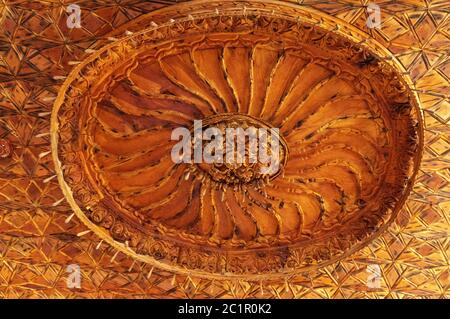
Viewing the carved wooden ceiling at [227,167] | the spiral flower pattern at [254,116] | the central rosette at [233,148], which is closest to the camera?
the carved wooden ceiling at [227,167]

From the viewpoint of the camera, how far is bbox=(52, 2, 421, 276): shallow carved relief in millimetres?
5449

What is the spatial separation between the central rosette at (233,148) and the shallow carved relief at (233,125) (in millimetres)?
32

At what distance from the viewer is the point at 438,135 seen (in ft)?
19.8

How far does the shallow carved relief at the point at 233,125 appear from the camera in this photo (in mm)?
5449

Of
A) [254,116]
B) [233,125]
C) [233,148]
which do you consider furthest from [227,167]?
[254,116]

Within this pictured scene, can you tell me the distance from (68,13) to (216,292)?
3899mm

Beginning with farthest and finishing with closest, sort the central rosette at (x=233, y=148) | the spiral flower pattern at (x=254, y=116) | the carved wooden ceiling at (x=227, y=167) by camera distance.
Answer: the central rosette at (x=233, y=148)
the spiral flower pattern at (x=254, y=116)
the carved wooden ceiling at (x=227, y=167)

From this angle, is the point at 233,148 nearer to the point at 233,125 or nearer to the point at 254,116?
the point at 233,125

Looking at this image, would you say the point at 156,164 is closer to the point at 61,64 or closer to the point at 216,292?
the point at 61,64

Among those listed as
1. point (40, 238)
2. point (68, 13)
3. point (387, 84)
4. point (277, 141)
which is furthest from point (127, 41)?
point (40, 238)

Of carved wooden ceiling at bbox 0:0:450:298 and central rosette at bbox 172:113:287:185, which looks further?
central rosette at bbox 172:113:287:185

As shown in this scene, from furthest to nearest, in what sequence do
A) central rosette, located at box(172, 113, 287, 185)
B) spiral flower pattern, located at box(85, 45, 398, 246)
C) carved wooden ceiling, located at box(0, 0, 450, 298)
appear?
1. central rosette, located at box(172, 113, 287, 185)
2. spiral flower pattern, located at box(85, 45, 398, 246)
3. carved wooden ceiling, located at box(0, 0, 450, 298)

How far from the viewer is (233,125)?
579cm

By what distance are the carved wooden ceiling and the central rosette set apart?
0.04 m
